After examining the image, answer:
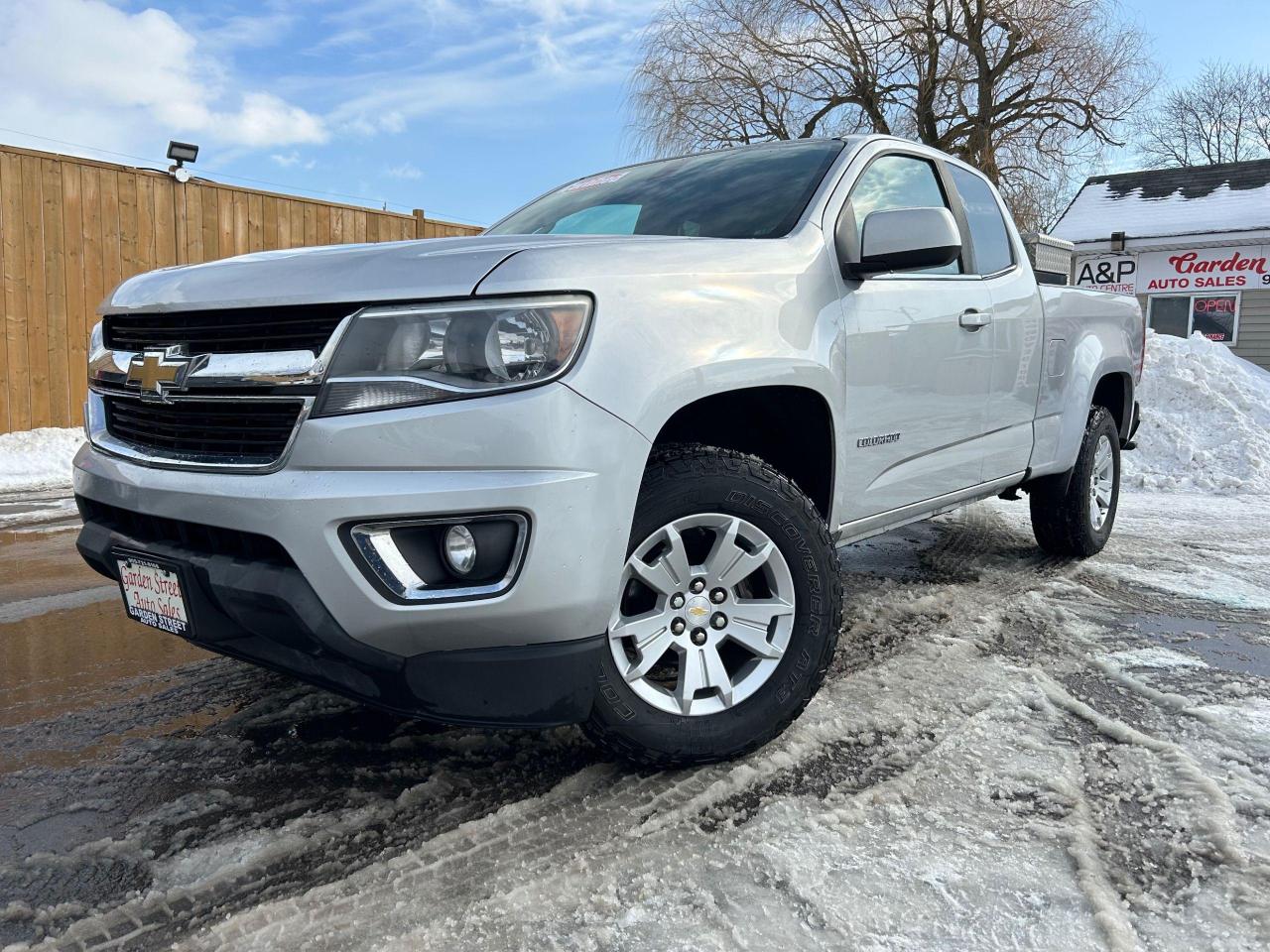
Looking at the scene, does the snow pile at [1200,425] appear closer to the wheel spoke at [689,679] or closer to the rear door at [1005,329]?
the rear door at [1005,329]

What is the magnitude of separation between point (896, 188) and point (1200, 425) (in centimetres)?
719

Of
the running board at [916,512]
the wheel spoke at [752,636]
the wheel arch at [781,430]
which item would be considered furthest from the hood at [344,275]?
the running board at [916,512]

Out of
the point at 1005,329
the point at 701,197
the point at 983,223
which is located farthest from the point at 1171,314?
the point at 701,197

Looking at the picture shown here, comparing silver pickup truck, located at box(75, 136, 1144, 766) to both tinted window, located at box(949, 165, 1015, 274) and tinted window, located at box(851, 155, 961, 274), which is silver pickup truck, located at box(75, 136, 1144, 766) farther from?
tinted window, located at box(949, 165, 1015, 274)

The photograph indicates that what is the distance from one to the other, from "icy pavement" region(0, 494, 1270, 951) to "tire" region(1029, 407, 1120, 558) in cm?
147

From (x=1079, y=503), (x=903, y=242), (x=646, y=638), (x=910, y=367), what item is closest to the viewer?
(x=646, y=638)

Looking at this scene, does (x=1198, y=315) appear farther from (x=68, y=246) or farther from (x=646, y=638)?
(x=646, y=638)

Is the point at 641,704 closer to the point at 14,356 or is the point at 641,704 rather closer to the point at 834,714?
the point at 834,714

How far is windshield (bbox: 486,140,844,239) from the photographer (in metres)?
3.08

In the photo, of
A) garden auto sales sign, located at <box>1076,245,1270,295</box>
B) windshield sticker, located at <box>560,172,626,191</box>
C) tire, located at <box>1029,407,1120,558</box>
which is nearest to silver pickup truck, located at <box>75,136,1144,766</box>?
windshield sticker, located at <box>560,172,626,191</box>

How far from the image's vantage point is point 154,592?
7.87 feet

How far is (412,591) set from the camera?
204 centimetres

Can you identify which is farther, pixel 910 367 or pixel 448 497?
pixel 910 367

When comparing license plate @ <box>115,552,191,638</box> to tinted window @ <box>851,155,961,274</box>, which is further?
tinted window @ <box>851,155,961,274</box>
